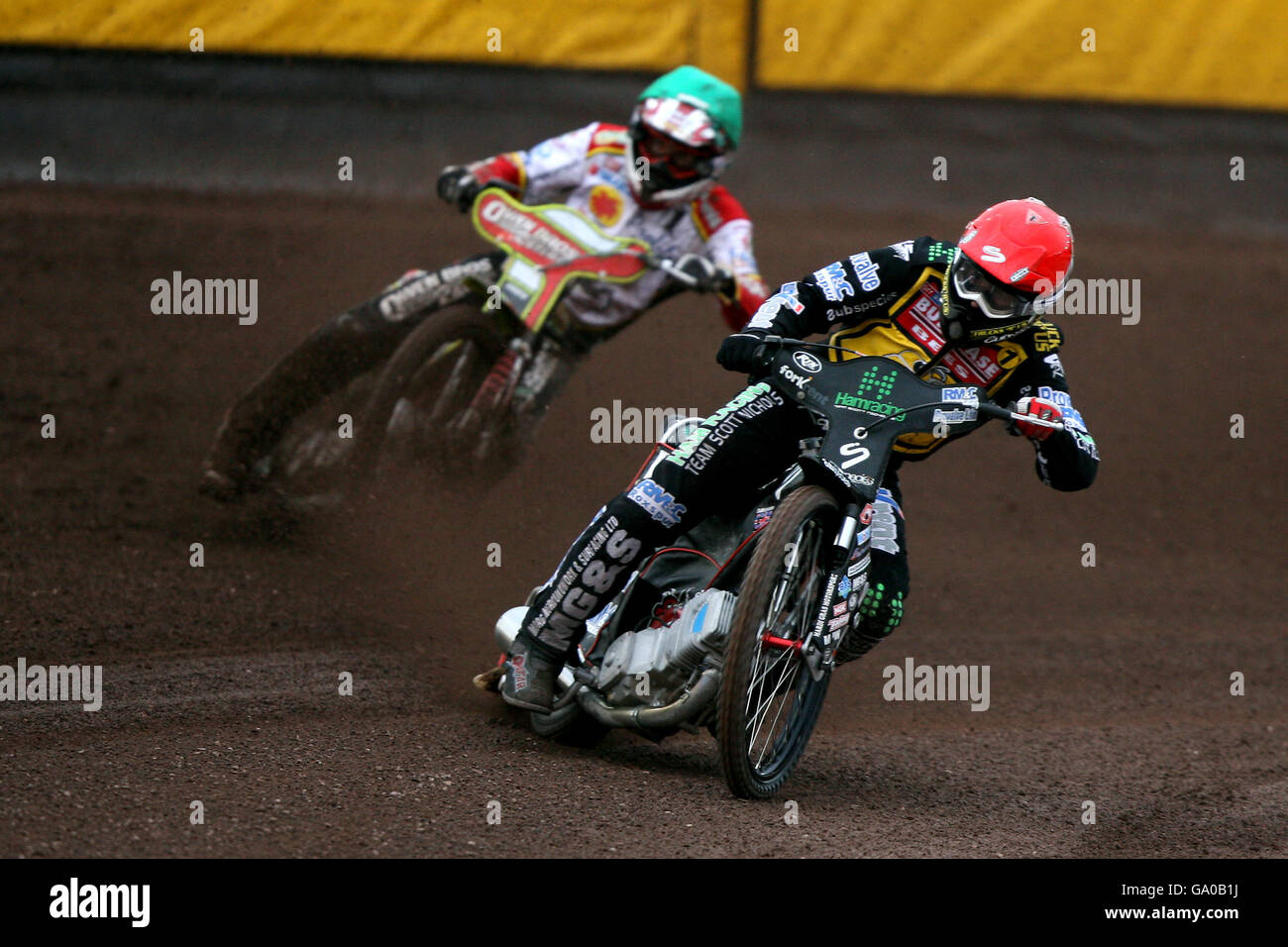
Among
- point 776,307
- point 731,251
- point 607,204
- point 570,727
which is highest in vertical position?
point 607,204

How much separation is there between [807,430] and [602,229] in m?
2.50

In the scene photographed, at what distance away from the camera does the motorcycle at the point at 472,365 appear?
23.6 feet

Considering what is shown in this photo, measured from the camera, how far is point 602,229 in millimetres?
7359

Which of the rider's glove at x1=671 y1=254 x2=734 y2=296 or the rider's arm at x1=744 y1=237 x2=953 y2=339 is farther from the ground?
the rider's glove at x1=671 y1=254 x2=734 y2=296

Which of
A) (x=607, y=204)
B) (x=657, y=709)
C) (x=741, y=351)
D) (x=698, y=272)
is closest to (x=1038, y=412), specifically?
(x=741, y=351)

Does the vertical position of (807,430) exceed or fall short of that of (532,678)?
it exceeds it

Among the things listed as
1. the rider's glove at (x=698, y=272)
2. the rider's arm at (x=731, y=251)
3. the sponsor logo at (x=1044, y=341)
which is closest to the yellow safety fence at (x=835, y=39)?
the rider's arm at (x=731, y=251)

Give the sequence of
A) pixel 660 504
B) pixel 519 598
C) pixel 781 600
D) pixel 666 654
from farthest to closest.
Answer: pixel 519 598 → pixel 660 504 → pixel 666 654 → pixel 781 600

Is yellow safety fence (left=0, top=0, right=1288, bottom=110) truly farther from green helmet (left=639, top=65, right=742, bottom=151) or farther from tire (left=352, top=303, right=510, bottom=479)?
tire (left=352, top=303, right=510, bottom=479)

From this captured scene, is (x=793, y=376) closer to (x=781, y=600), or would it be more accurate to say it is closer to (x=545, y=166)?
(x=781, y=600)

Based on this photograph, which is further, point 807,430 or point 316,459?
point 316,459

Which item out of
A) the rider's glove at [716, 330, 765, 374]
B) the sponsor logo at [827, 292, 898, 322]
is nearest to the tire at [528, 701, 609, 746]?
the rider's glove at [716, 330, 765, 374]

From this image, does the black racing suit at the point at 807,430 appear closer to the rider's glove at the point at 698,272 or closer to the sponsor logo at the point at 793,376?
the sponsor logo at the point at 793,376

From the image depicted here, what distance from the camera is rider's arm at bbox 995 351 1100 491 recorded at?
4.88 metres
